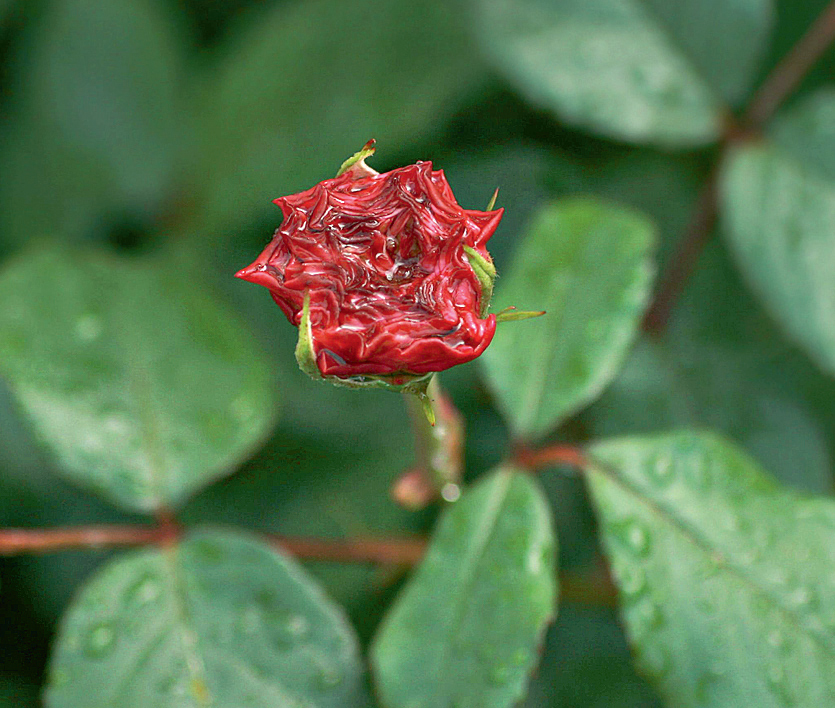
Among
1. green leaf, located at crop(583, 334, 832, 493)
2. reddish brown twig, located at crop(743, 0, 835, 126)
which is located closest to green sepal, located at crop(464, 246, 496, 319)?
green leaf, located at crop(583, 334, 832, 493)

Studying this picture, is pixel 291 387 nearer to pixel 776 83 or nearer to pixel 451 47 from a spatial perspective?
pixel 451 47

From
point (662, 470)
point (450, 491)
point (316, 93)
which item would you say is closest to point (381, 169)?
point (316, 93)

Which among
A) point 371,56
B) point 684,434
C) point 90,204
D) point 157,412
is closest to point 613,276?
point 684,434

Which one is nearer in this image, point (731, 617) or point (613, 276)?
point (731, 617)

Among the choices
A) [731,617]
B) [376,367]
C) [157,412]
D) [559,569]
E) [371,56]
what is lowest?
[559,569]

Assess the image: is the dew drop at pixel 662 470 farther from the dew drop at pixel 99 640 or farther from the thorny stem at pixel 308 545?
the dew drop at pixel 99 640

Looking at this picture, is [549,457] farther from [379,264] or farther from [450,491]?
[379,264]

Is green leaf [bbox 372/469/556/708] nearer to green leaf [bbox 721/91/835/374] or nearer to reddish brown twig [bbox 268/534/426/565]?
reddish brown twig [bbox 268/534/426/565]
